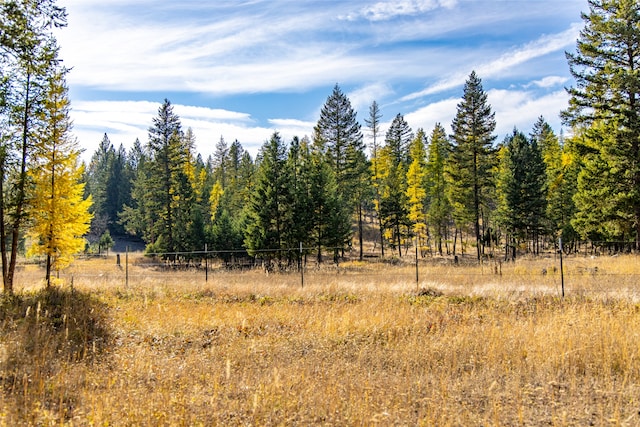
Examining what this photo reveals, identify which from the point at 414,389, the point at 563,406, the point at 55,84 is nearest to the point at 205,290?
the point at 414,389

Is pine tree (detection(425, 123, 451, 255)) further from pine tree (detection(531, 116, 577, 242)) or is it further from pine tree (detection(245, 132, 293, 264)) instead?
pine tree (detection(245, 132, 293, 264))

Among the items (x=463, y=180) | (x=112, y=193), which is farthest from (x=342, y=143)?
(x=112, y=193)

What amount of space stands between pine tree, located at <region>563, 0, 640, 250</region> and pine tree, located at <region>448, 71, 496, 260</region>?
10.3m

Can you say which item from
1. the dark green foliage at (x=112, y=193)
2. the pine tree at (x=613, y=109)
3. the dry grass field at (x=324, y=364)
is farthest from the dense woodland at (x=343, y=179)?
the dark green foliage at (x=112, y=193)

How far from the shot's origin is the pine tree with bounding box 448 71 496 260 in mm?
34312

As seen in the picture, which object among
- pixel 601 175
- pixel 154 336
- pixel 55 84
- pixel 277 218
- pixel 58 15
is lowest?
pixel 154 336

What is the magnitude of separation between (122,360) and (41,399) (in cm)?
166

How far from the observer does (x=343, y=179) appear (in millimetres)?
40656

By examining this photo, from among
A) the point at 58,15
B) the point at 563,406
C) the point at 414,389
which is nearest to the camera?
the point at 563,406

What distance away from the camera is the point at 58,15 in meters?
10.9

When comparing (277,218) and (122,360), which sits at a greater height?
(277,218)

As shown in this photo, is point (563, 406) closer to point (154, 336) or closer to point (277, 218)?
point (154, 336)

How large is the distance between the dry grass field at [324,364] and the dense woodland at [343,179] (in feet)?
26.5

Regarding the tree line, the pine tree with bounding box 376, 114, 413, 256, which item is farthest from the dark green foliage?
the pine tree with bounding box 376, 114, 413, 256
